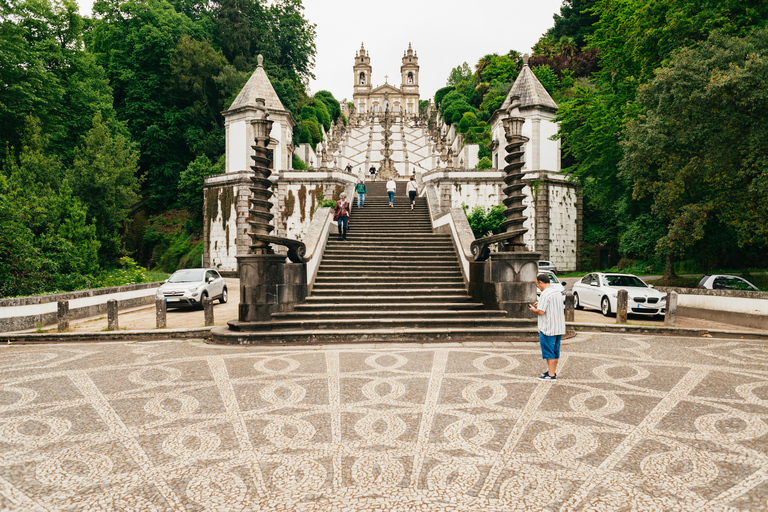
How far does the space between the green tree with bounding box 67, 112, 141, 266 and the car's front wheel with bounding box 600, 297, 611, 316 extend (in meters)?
22.9

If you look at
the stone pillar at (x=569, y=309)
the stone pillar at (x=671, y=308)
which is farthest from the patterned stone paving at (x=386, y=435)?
the stone pillar at (x=671, y=308)

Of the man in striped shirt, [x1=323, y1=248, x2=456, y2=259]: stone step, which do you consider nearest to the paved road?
[x1=323, y1=248, x2=456, y2=259]: stone step

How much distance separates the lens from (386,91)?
346 ft

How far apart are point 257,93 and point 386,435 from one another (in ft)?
103

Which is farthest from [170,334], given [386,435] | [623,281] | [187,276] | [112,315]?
[623,281]

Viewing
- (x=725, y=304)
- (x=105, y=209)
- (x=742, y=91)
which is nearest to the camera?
(x=742, y=91)

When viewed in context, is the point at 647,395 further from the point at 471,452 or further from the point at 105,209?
the point at 105,209

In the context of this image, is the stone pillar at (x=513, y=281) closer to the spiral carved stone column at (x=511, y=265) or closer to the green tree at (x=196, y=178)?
the spiral carved stone column at (x=511, y=265)

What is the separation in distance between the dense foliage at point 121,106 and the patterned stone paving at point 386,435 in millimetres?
11981

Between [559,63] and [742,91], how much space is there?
37776 mm

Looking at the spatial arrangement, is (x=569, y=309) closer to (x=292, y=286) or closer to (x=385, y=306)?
(x=385, y=306)

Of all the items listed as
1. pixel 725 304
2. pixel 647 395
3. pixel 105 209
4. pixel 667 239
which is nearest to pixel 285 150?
pixel 105 209

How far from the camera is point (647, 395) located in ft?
18.5

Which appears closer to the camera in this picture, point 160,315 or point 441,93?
point 160,315
